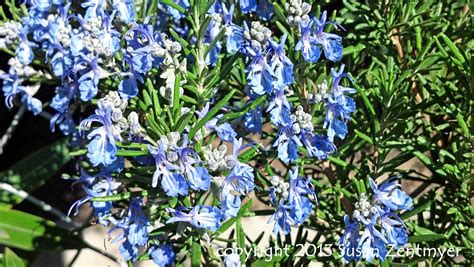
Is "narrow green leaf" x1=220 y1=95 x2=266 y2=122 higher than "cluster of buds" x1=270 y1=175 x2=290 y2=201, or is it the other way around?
"narrow green leaf" x1=220 y1=95 x2=266 y2=122

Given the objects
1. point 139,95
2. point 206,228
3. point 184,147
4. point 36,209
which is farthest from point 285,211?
point 36,209

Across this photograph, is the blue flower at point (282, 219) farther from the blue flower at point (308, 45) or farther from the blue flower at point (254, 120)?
the blue flower at point (308, 45)

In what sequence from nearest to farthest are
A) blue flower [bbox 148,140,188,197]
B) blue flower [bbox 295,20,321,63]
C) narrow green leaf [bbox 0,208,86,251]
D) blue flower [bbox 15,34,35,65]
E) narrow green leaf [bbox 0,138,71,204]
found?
1. blue flower [bbox 148,140,188,197]
2. blue flower [bbox 295,20,321,63]
3. blue flower [bbox 15,34,35,65]
4. narrow green leaf [bbox 0,208,86,251]
5. narrow green leaf [bbox 0,138,71,204]

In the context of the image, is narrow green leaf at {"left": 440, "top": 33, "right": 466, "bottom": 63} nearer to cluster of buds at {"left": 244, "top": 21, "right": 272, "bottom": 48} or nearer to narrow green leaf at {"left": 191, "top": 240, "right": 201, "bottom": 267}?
cluster of buds at {"left": 244, "top": 21, "right": 272, "bottom": 48}

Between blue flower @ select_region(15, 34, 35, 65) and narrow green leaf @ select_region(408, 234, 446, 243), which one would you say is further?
blue flower @ select_region(15, 34, 35, 65)

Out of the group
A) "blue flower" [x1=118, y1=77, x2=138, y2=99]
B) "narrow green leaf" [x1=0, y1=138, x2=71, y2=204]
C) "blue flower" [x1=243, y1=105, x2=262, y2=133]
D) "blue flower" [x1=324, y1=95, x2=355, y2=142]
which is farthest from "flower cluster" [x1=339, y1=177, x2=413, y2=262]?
"narrow green leaf" [x1=0, y1=138, x2=71, y2=204]

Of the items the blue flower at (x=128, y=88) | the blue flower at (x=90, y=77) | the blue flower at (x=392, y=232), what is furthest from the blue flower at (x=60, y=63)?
the blue flower at (x=392, y=232)

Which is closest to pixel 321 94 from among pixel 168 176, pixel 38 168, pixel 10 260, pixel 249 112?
pixel 249 112
